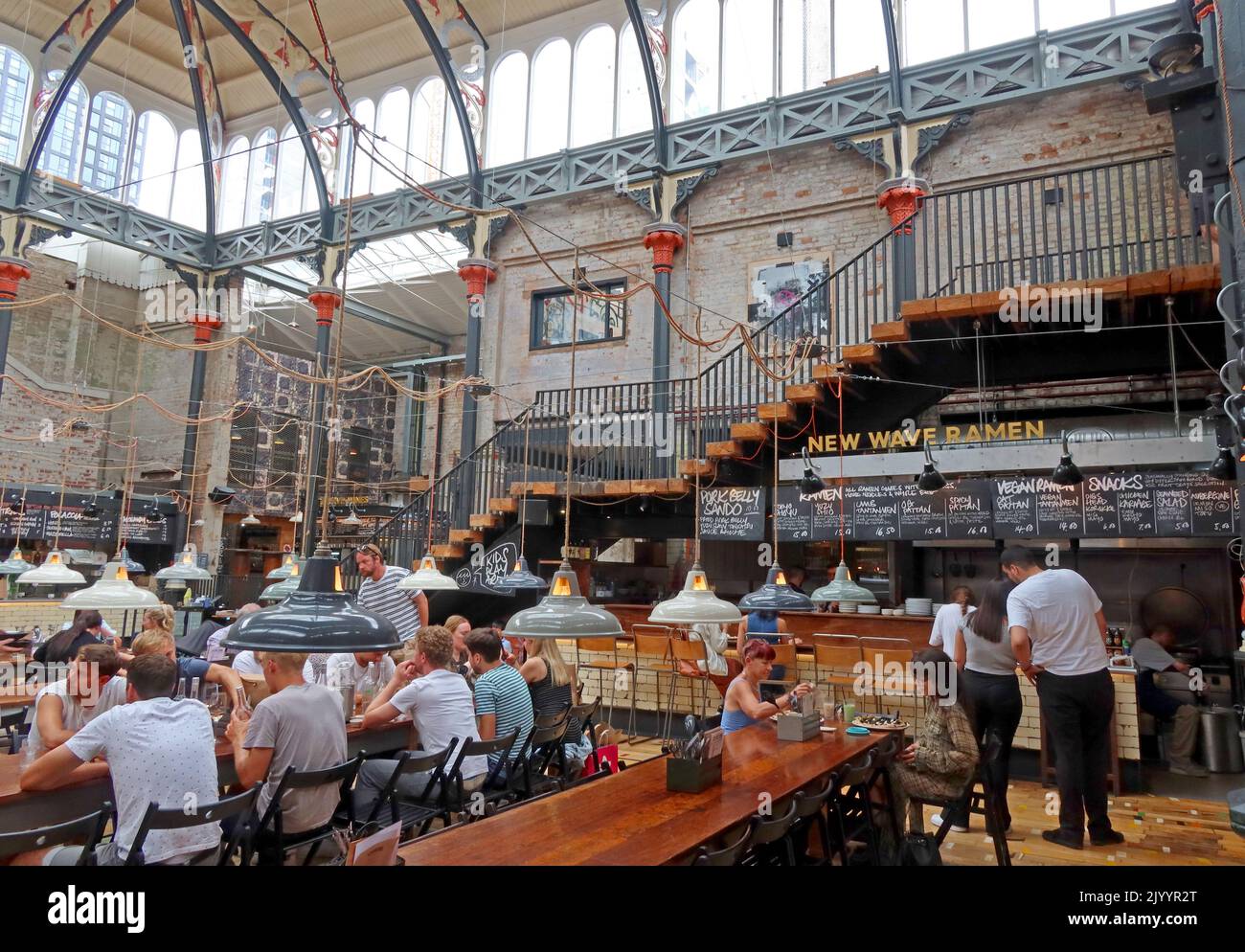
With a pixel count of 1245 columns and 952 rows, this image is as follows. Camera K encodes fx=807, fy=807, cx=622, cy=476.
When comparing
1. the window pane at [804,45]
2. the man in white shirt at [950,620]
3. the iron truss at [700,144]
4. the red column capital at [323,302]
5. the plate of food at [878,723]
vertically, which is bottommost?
the plate of food at [878,723]

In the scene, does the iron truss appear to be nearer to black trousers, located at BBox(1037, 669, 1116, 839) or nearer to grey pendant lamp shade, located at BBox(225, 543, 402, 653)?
black trousers, located at BBox(1037, 669, 1116, 839)

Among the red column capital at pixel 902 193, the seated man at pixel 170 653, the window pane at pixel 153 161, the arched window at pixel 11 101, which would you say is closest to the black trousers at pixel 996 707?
the seated man at pixel 170 653

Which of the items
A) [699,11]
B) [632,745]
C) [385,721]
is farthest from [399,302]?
[385,721]

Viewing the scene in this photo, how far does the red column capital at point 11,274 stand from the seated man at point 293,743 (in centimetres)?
1401

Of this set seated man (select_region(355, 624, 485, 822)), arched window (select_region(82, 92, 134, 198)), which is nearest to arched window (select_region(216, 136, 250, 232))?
arched window (select_region(82, 92, 134, 198))

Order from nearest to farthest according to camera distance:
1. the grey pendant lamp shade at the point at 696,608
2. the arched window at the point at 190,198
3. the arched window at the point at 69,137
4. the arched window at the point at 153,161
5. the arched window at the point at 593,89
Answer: the grey pendant lamp shade at the point at 696,608 < the arched window at the point at 593,89 < the arched window at the point at 69,137 < the arched window at the point at 153,161 < the arched window at the point at 190,198

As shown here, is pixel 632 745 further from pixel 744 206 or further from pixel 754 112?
pixel 754 112

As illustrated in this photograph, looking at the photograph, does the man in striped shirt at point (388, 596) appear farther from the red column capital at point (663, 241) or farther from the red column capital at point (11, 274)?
the red column capital at point (11, 274)

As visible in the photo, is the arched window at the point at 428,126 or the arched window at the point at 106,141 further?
the arched window at the point at 106,141

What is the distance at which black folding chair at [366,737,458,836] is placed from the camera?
3756 millimetres

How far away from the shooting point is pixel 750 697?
16.4 feet

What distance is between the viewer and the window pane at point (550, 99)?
544 inches

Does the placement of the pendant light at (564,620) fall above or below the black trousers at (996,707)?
above

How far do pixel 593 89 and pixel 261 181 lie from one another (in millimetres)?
7613
